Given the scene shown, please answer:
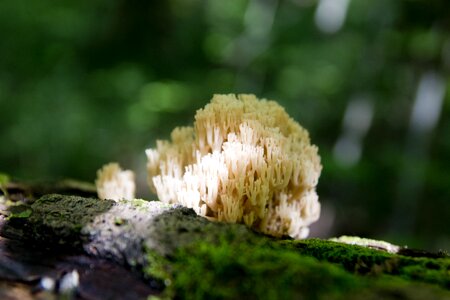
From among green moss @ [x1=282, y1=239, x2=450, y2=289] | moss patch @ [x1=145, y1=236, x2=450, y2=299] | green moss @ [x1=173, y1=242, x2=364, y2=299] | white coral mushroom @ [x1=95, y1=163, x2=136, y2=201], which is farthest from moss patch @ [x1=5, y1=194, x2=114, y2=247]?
green moss @ [x1=282, y1=239, x2=450, y2=289]

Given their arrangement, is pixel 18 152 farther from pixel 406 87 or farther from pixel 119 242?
pixel 406 87

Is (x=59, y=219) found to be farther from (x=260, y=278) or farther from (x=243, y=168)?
(x=260, y=278)

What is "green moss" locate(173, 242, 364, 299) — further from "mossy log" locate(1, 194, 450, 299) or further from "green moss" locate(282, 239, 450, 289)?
"green moss" locate(282, 239, 450, 289)

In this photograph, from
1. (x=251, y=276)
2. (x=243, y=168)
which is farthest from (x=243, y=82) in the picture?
(x=251, y=276)

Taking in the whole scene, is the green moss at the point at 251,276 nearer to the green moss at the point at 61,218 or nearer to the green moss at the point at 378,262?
the green moss at the point at 378,262

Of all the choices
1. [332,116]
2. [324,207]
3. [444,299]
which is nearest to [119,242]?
[444,299]

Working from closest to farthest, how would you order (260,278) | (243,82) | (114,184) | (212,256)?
(260,278) < (212,256) < (114,184) < (243,82)

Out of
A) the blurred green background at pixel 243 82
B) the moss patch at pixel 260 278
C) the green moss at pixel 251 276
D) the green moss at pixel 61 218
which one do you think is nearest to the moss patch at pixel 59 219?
the green moss at pixel 61 218
